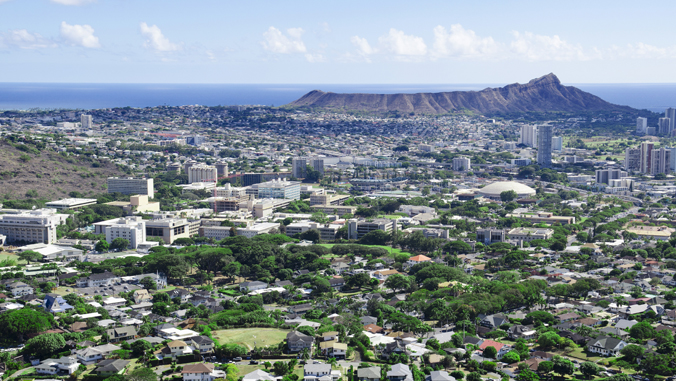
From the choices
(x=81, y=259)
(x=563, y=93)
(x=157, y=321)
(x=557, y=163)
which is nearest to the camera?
(x=157, y=321)

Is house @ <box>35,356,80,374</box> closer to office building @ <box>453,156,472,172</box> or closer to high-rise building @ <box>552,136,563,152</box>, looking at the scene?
office building @ <box>453,156,472,172</box>

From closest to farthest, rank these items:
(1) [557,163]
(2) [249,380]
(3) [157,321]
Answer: (2) [249,380] → (3) [157,321] → (1) [557,163]

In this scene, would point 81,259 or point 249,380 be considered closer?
point 249,380

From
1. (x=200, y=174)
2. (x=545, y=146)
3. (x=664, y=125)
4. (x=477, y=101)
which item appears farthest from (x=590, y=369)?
(x=477, y=101)

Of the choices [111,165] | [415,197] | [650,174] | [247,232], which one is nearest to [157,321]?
[247,232]

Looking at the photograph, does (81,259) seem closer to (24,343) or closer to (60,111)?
(24,343)

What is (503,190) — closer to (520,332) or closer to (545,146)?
(545,146)
